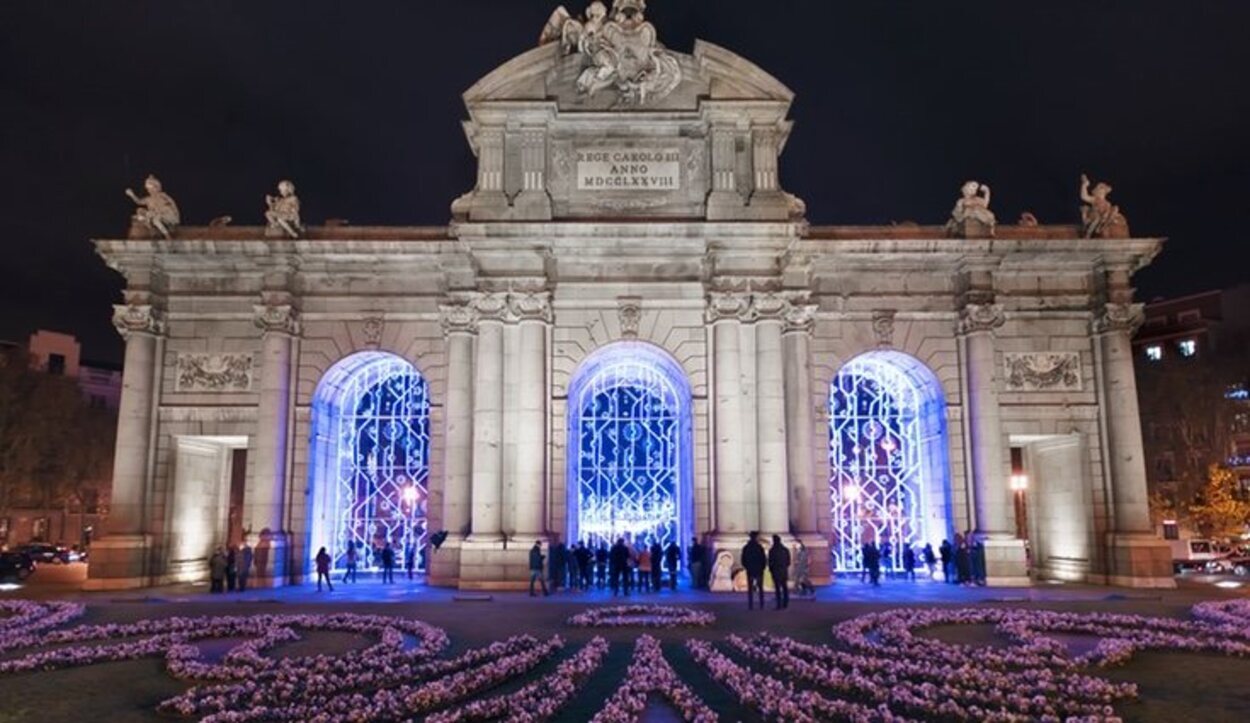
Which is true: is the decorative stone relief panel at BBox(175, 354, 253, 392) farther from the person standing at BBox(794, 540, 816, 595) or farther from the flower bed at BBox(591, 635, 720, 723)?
the flower bed at BBox(591, 635, 720, 723)

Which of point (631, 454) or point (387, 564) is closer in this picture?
point (387, 564)

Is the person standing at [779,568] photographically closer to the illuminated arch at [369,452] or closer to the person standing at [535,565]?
the person standing at [535,565]

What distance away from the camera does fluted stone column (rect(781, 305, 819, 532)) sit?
25188 millimetres

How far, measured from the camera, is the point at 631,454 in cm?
2862

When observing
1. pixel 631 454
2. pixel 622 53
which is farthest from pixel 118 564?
pixel 622 53

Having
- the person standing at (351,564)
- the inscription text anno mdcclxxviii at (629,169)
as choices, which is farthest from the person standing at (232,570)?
the inscription text anno mdcclxxviii at (629,169)

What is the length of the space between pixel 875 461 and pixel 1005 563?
5.36m

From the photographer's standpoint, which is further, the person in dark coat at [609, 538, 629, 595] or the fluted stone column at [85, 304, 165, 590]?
the fluted stone column at [85, 304, 165, 590]

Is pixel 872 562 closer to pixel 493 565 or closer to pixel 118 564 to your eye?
pixel 493 565

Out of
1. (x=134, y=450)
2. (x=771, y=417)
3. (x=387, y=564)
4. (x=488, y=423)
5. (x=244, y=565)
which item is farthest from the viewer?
(x=387, y=564)

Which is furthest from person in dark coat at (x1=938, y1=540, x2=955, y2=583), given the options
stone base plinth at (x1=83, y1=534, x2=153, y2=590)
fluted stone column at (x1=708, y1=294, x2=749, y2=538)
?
stone base plinth at (x1=83, y1=534, x2=153, y2=590)

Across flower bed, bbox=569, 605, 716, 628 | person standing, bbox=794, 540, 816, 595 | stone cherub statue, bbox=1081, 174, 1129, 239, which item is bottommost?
flower bed, bbox=569, 605, 716, 628

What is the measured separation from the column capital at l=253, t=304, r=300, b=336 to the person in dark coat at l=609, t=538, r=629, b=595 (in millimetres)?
12091

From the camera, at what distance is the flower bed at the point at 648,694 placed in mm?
9234
